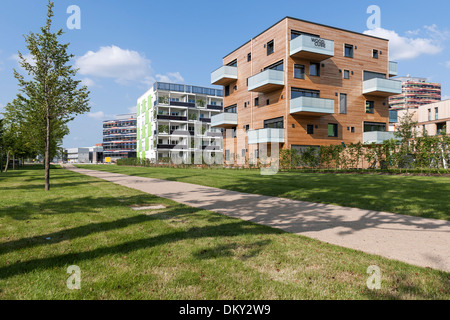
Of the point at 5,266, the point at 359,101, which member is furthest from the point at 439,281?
the point at 359,101

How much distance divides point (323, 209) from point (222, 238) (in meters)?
3.79

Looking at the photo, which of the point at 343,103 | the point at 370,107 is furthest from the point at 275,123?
the point at 370,107

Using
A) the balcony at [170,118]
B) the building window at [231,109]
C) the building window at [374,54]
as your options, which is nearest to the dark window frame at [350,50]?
the building window at [374,54]

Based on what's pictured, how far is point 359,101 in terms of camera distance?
96.9ft

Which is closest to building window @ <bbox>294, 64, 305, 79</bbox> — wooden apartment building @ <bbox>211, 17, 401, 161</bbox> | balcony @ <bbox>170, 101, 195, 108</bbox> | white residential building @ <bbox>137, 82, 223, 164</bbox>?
wooden apartment building @ <bbox>211, 17, 401, 161</bbox>

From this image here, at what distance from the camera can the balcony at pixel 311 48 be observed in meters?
24.7

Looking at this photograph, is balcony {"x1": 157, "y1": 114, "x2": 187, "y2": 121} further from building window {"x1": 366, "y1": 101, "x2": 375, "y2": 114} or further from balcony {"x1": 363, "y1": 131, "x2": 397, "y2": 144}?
balcony {"x1": 363, "y1": 131, "x2": 397, "y2": 144}

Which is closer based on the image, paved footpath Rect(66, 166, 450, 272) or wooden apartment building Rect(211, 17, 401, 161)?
paved footpath Rect(66, 166, 450, 272)

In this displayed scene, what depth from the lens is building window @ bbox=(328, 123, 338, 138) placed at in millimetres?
27969

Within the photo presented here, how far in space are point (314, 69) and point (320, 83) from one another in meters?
1.57

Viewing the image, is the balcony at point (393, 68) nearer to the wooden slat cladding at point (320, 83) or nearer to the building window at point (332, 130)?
the wooden slat cladding at point (320, 83)

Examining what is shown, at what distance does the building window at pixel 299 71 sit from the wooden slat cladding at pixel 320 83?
1.15 feet

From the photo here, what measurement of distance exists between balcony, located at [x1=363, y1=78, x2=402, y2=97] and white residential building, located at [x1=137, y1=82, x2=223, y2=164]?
35.6 m
